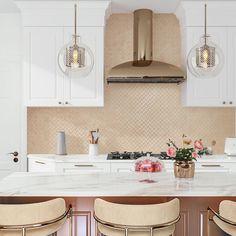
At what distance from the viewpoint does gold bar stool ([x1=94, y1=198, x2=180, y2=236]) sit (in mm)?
1849

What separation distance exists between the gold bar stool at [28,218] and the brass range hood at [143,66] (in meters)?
2.35

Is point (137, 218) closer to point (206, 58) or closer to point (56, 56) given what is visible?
point (206, 58)

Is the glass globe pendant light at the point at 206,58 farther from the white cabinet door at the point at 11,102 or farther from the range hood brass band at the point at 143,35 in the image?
the white cabinet door at the point at 11,102

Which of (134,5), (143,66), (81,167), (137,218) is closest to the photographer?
(137,218)

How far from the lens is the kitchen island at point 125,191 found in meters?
2.06

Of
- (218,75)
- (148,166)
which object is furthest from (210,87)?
(148,166)

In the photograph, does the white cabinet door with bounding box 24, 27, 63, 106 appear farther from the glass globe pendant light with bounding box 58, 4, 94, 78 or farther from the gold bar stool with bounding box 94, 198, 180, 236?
the gold bar stool with bounding box 94, 198, 180, 236

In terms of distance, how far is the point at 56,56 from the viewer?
408cm

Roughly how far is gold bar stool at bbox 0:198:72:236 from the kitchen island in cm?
18

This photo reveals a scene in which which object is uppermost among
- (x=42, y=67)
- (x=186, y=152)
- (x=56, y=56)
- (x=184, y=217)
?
(x=56, y=56)

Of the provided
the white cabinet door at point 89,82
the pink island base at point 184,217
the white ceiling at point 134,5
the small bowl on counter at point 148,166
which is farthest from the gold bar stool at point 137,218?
the white ceiling at point 134,5

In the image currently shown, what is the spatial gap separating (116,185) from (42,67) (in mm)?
2335

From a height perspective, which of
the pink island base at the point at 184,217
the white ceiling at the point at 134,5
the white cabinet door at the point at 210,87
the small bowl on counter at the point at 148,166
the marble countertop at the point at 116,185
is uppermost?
the white ceiling at the point at 134,5

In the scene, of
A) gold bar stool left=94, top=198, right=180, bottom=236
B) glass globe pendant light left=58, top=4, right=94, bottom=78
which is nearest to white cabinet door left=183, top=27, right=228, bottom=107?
glass globe pendant light left=58, top=4, right=94, bottom=78
